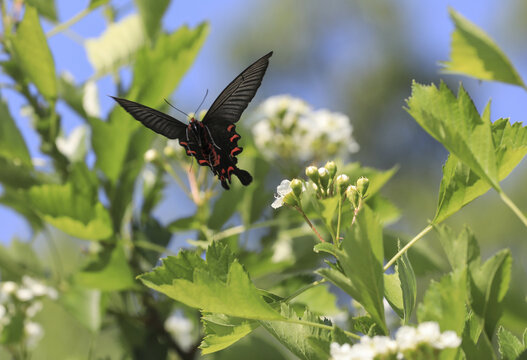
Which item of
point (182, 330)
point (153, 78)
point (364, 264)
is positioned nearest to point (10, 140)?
point (153, 78)

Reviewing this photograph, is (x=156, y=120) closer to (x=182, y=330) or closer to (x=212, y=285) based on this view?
(x=212, y=285)

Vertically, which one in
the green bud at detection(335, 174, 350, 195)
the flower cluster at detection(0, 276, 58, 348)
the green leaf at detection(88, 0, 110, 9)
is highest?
the green leaf at detection(88, 0, 110, 9)

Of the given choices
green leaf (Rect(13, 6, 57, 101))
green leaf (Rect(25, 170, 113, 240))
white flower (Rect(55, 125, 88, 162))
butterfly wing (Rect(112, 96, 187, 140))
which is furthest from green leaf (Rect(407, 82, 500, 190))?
white flower (Rect(55, 125, 88, 162))

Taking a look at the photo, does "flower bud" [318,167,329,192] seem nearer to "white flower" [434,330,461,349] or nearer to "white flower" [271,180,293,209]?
"white flower" [271,180,293,209]

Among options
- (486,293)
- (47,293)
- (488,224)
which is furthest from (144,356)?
(488,224)

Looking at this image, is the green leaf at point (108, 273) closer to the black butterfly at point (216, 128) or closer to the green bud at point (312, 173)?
the black butterfly at point (216, 128)

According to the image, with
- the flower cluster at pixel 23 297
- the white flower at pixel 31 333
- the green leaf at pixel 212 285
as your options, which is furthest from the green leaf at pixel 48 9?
the green leaf at pixel 212 285
